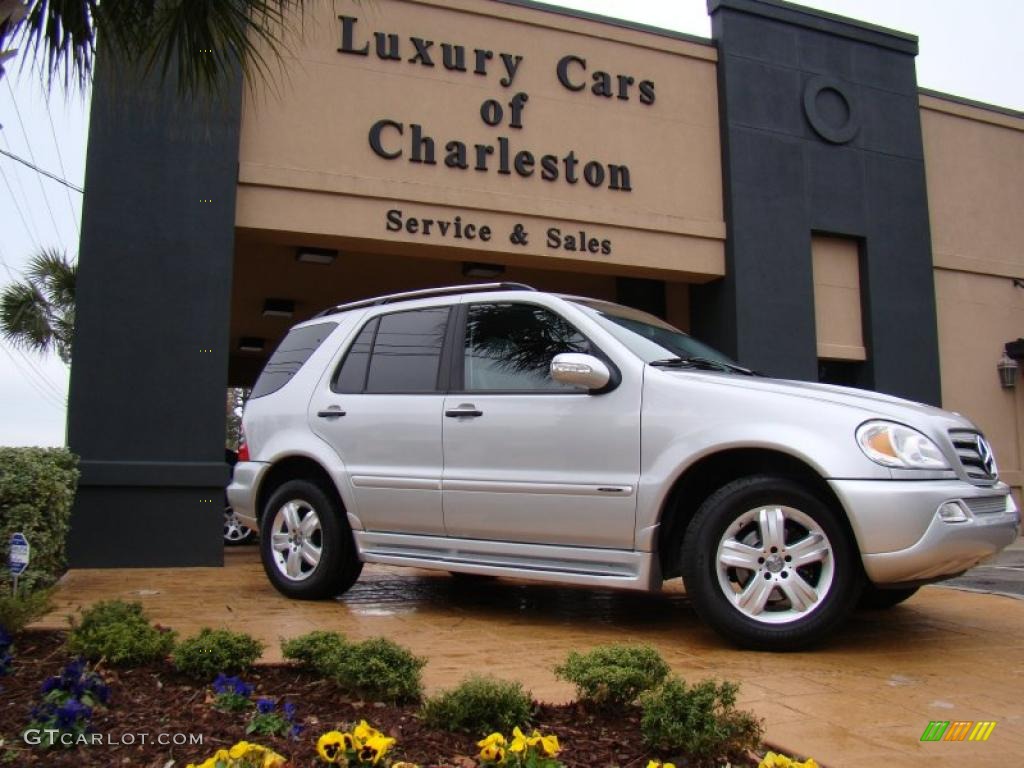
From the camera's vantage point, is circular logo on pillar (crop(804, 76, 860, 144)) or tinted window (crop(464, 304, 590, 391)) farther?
circular logo on pillar (crop(804, 76, 860, 144))

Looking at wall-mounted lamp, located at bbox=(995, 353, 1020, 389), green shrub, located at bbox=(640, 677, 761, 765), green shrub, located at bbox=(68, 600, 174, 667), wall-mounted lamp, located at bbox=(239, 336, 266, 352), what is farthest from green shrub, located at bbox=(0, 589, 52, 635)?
wall-mounted lamp, located at bbox=(239, 336, 266, 352)

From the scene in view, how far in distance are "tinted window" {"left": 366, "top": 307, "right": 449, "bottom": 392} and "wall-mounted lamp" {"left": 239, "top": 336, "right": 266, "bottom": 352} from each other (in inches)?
512

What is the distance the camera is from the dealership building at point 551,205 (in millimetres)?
7902

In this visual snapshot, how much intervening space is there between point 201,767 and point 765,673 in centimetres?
235

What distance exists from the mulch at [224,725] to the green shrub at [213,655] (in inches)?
2.3

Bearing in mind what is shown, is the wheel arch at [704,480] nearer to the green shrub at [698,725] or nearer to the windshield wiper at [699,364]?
the windshield wiper at [699,364]

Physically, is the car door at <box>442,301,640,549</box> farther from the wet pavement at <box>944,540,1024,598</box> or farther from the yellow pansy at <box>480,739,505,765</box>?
the wet pavement at <box>944,540,1024,598</box>

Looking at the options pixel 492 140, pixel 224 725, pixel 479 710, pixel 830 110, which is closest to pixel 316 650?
pixel 224 725

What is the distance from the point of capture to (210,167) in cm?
830

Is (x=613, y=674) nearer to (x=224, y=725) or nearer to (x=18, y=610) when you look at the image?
(x=224, y=725)

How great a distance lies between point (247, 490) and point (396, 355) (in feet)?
4.80

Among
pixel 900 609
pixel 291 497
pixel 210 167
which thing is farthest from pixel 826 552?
pixel 210 167

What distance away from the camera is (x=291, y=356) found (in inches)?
248

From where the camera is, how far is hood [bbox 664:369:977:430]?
4152mm
